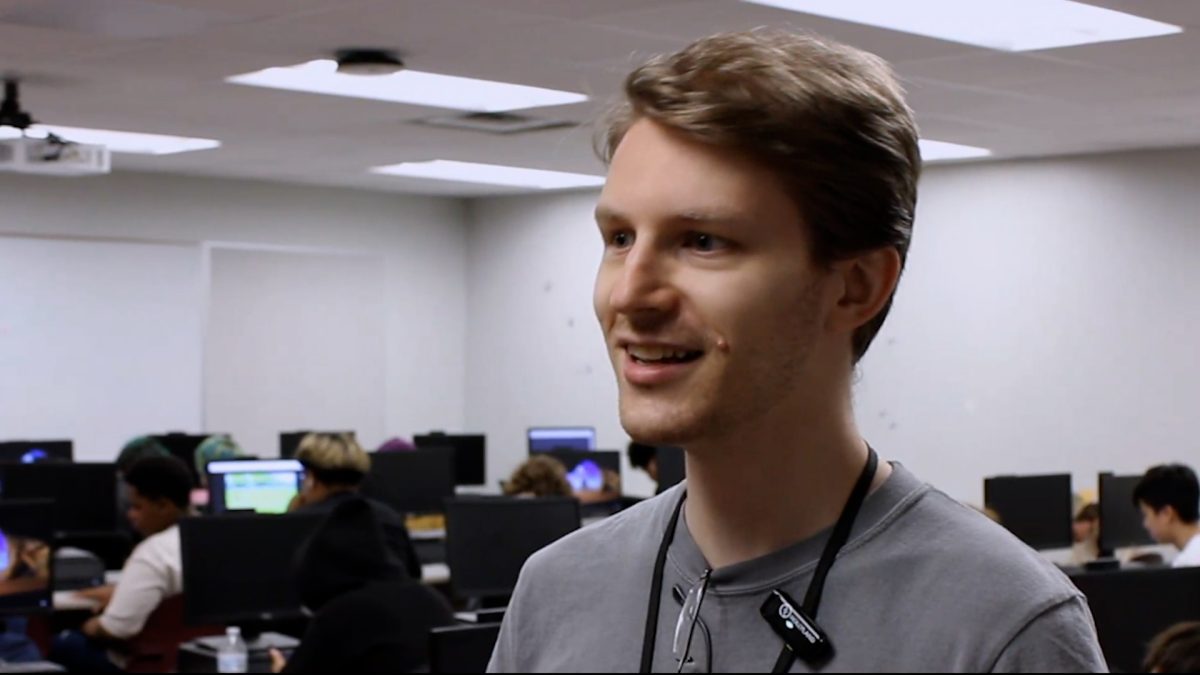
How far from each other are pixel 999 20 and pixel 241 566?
3379 millimetres

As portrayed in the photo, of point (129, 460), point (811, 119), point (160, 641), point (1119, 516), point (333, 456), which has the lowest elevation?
point (160, 641)

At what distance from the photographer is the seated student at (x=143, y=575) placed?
604 centimetres

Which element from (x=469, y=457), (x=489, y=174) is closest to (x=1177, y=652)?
(x=489, y=174)

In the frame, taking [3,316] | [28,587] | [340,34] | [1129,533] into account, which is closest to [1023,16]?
[340,34]

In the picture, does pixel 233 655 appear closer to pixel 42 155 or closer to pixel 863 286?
pixel 42 155

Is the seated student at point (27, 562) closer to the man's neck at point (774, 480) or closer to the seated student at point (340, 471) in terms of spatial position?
the seated student at point (340, 471)

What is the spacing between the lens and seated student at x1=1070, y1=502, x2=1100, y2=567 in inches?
329

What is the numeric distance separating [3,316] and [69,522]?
99.3 inches

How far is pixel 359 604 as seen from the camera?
4484 millimetres

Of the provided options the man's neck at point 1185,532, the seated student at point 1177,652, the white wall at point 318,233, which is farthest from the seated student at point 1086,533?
the white wall at point 318,233

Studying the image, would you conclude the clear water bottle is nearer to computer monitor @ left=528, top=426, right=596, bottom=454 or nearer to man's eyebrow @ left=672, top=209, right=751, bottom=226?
man's eyebrow @ left=672, top=209, right=751, bottom=226

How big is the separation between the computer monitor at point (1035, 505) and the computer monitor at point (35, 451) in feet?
18.0

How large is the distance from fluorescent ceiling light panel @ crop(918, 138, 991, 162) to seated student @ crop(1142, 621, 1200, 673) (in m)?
6.39

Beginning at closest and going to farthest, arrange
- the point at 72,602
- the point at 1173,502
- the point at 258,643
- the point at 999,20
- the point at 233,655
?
the point at 233,655, the point at 258,643, the point at 999,20, the point at 72,602, the point at 1173,502
